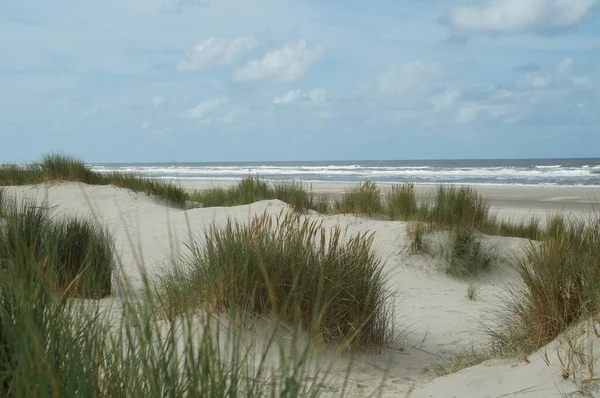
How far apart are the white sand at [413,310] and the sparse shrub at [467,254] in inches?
6.2

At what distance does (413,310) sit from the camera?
6480mm

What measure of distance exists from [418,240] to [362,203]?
2469 millimetres

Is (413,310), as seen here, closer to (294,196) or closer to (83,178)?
(294,196)

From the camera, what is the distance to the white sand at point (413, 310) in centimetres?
351

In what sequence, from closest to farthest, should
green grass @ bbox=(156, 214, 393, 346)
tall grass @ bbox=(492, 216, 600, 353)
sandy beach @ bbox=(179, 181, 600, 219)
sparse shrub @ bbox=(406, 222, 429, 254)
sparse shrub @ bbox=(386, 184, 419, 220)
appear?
tall grass @ bbox=(492, 216, 600, 353), green grass @ bbox=(156, 214, 393, 346), sparse shrub @ bbox=(406, 222, 429, 254), sparse shrub @ bbox=(386, 184, 419, 220), sandy beach @ bbox=(179, 181, 600, 219)

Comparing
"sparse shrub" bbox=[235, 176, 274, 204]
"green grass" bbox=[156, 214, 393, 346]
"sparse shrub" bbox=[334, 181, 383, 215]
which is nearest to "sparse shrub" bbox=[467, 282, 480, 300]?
"green grass" bbox=[156, 214, 393, 346]

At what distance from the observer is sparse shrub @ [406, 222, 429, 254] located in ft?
28.4

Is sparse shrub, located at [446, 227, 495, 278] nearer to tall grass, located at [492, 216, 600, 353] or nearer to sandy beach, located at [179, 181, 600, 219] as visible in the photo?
tall grass, located at [492, 216, 600, 353]

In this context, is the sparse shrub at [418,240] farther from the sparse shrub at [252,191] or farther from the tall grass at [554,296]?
the sparse shrub at [252,191]

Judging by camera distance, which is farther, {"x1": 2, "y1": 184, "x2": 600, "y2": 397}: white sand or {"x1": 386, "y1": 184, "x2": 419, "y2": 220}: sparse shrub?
{"x1": 386, "y1": 184, "x2": 419, "y2": 220}: sparse shrub

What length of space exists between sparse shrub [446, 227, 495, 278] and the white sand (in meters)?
0.16

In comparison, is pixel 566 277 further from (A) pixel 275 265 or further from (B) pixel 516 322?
(A) pixel 275 265

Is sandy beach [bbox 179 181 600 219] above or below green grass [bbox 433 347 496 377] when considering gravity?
below

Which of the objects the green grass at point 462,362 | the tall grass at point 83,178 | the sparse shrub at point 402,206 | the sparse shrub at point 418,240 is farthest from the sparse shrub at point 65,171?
the green grass at point 462,362
